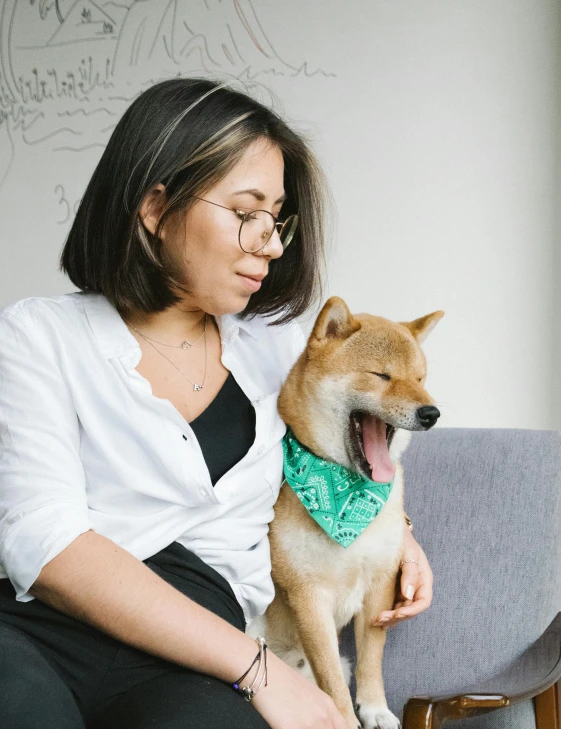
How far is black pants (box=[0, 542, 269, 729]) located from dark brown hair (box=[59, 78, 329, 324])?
0.41 metres

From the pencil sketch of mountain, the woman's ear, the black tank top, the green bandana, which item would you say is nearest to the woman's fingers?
the green bandana

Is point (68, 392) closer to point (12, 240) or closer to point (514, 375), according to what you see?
point (514, 375)

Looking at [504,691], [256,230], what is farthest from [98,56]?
[504,691]

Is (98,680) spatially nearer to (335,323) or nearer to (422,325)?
(335,323)

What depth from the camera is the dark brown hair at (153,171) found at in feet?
3.77

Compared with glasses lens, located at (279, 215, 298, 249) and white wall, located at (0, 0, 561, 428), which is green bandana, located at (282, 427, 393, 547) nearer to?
glasses lens, located at (279, 215, 298, 249)

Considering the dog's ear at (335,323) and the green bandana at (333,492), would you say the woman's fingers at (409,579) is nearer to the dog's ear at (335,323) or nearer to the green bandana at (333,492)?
the green bandana at (333,492)

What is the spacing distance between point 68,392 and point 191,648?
381 mm

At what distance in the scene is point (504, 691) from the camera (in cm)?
119

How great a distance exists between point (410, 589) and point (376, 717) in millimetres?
228

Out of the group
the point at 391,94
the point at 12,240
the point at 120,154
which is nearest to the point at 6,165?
the point at 12,240

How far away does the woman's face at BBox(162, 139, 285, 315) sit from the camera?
45.9 inches

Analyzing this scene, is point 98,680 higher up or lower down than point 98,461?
lower down

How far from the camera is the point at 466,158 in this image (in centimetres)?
231
